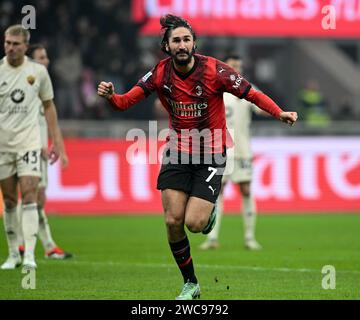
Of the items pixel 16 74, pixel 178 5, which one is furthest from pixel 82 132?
pixel 16 74

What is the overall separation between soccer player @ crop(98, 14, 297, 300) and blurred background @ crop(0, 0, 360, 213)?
1061 cm

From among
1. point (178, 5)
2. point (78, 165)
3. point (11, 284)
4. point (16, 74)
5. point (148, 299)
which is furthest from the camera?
point (178, 5)

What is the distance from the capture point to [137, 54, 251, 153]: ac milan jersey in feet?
29.9

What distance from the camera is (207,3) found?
24.7 m

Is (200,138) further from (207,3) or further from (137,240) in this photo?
(207,3)

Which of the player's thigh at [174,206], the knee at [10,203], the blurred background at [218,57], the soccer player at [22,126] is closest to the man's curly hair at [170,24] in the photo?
the player's thigh at [174,206]

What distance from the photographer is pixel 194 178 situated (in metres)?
9.22

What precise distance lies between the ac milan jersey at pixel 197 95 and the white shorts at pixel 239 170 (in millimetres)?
5231

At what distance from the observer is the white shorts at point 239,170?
573 inches

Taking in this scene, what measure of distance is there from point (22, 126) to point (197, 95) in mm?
2715

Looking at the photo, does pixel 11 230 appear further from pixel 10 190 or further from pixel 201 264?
pixel 201 264

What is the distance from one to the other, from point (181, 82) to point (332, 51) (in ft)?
69.8

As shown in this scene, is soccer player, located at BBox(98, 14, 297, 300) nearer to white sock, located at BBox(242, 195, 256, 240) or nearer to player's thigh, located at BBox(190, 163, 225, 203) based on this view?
player's thigh, located at BBox(190, 163, 225, 203)

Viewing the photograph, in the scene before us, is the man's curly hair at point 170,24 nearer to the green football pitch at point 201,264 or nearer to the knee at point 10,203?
the green football pitch at point 201,264
